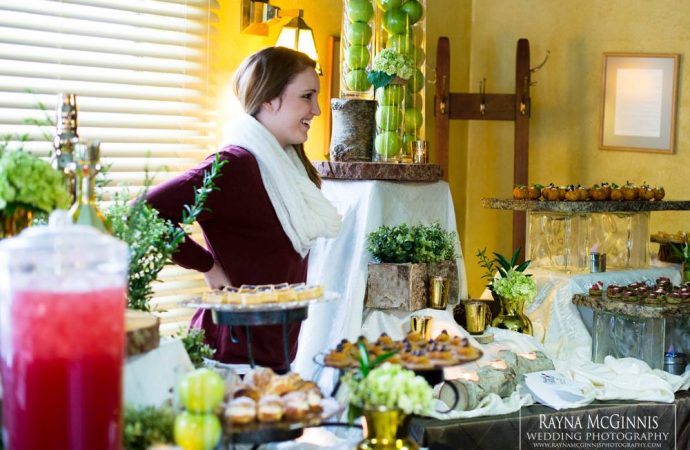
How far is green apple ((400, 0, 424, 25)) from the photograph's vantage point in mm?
3621

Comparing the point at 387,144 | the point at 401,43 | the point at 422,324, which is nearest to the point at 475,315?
the point at 422,324

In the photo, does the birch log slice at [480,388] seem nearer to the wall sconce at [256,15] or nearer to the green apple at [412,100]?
the green apple at [412,100]

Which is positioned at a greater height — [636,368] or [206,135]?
[206,135]

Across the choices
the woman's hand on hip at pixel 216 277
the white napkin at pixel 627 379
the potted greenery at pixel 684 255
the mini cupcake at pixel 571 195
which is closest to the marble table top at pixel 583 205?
the mini cupcake at pixel 571 195

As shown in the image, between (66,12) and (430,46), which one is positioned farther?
(430,46)

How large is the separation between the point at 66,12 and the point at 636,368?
2474 mm

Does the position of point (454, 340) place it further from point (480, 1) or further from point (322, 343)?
point (480, 1)

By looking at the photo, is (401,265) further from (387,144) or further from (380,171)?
(387,144)

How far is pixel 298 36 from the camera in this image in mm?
4430

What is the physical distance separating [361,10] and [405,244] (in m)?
0.89

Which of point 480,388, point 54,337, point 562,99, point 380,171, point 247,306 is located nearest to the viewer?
point 54,337

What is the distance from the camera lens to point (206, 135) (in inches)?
171

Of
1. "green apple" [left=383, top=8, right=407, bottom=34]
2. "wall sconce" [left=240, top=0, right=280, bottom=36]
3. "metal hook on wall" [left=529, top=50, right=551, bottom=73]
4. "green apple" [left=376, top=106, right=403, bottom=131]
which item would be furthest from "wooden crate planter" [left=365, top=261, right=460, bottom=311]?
"metal hook on wall" [left=529, top=50, right=551, bottom=73]

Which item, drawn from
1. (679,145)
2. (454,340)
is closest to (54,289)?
(454,340)
